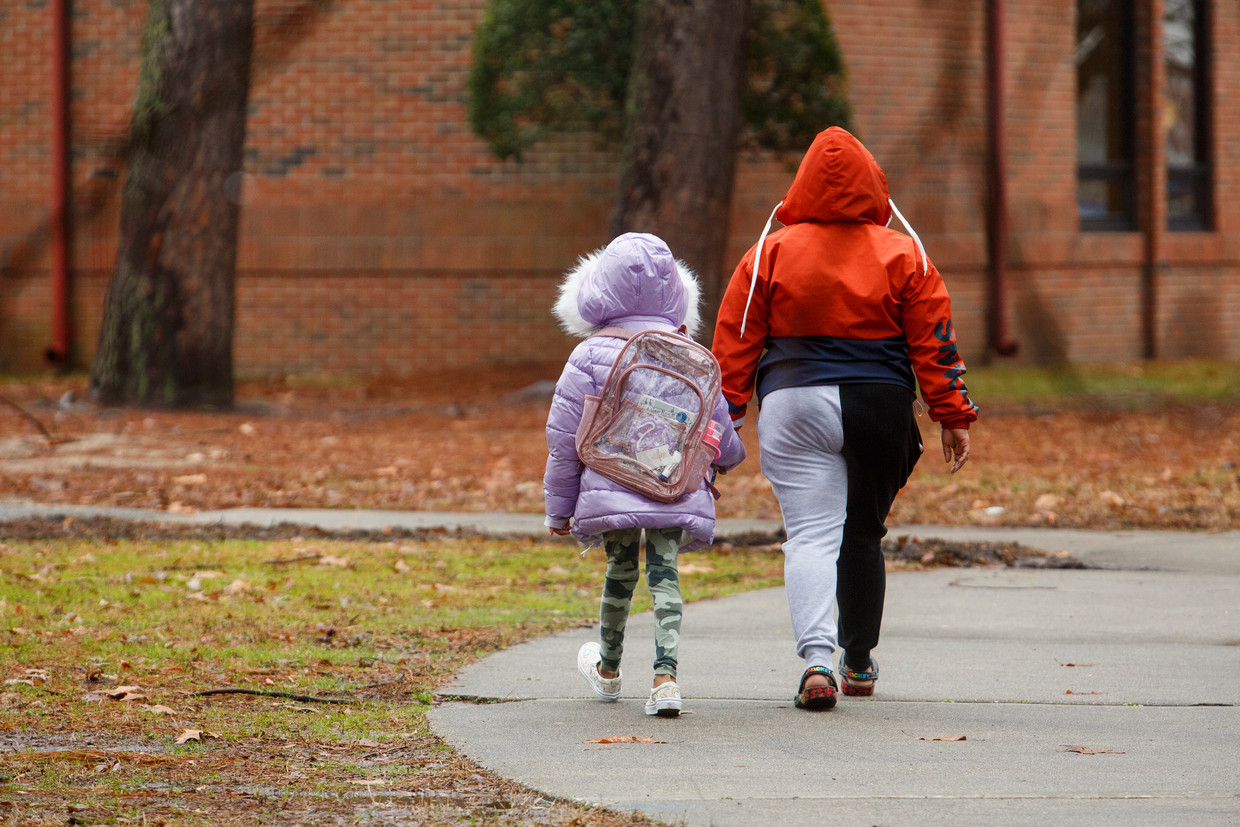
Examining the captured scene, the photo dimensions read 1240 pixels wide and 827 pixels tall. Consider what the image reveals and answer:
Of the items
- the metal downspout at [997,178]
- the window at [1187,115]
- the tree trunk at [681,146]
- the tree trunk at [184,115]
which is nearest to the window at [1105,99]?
the window at [1187,115]

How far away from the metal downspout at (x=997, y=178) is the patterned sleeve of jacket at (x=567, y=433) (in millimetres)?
2713

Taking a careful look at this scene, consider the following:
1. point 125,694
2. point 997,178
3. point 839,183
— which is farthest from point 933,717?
point 997,178

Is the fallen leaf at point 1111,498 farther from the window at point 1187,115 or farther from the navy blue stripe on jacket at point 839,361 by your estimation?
the window at point 1187,115

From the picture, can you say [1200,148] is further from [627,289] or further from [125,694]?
[125,694]

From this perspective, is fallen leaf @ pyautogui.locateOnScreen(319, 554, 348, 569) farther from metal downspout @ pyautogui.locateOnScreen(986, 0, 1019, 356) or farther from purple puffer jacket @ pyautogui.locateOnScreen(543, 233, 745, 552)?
metal downspout @ pyautogui.locateOnScreen(986, 0, 1019, 356)

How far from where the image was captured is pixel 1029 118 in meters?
1.42

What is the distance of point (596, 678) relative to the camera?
429 cm

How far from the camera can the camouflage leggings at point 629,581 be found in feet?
13.7

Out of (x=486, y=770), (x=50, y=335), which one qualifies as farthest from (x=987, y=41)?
(x=486, y=770)

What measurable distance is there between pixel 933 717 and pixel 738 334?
1306mm

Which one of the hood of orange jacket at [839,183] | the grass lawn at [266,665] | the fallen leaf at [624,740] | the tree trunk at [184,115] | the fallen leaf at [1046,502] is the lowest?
the fallen leaf at [624,740]

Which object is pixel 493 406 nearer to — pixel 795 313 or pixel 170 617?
pixel 170 617

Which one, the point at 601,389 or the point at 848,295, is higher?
the point at 848,295

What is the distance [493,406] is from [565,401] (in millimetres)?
→ 8625
